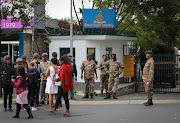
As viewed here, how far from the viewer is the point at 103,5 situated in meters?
26.3

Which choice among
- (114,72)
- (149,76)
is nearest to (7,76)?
(149,76)

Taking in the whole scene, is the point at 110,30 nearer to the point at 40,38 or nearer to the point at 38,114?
the point at 40,38

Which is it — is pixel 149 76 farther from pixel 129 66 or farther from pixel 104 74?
pixel 129 66

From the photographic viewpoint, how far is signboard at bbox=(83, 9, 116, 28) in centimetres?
1950

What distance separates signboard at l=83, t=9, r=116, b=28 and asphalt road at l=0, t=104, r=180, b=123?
8.58 m

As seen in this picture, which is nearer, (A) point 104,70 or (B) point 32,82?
(B) point 32,82

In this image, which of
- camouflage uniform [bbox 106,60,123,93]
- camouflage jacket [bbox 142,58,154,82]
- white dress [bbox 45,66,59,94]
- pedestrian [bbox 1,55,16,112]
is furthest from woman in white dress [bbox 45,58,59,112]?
camouflage uniform [bbox 106,60,123,93]

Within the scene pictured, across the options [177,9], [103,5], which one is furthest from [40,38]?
[177,9]

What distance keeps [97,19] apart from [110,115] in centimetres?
1029

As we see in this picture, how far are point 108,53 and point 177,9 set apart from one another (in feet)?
19.7

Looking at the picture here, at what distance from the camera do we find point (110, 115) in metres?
10.1

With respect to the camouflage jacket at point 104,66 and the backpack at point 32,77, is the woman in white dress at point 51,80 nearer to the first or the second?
A: the backpack at point 32,77

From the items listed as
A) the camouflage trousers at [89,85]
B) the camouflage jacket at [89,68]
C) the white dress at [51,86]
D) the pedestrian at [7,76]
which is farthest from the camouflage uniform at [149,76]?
the pedestrian at [7,76]

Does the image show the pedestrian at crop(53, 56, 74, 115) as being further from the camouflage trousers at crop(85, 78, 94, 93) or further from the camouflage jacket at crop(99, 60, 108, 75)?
the camouflage jacket at crop(99, 60, 108, 75)
